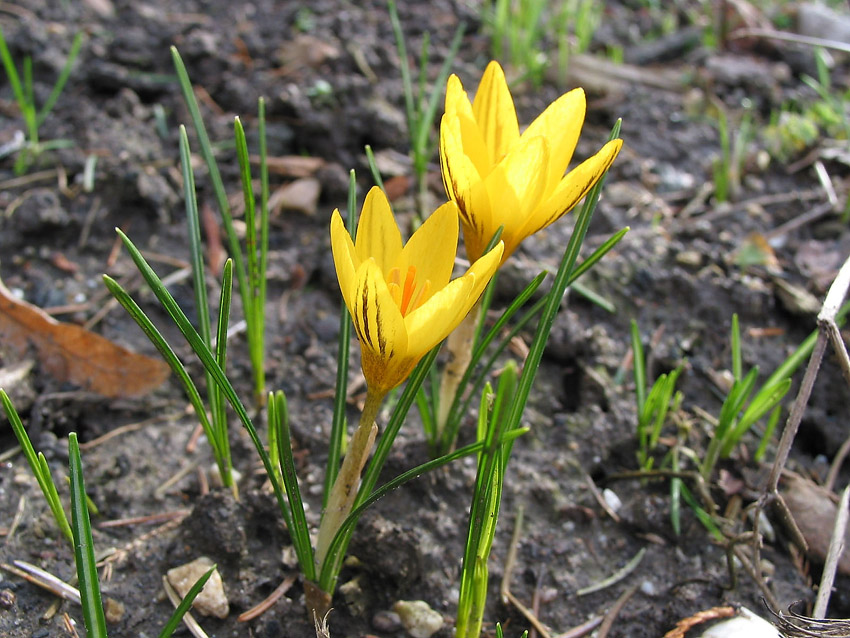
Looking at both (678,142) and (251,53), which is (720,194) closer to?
(678,142)

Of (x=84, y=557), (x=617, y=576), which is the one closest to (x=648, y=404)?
(x=617, y=576)

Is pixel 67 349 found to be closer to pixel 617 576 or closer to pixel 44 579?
pixel 44 579

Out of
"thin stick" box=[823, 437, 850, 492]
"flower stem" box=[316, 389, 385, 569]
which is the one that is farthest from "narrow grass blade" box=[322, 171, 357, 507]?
"thin stick" box=[823, 437, 850, 492]

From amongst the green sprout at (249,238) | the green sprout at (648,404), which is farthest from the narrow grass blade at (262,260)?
the green sprout at (648,404)

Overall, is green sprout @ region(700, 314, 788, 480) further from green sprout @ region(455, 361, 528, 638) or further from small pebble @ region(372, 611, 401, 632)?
small pebble @ region(372, 611, 401, 632)

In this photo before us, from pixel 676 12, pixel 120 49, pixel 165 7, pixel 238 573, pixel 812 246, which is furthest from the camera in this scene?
pixel 676 12

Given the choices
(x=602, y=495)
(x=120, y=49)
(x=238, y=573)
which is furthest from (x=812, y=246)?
(x=120, y=49)
